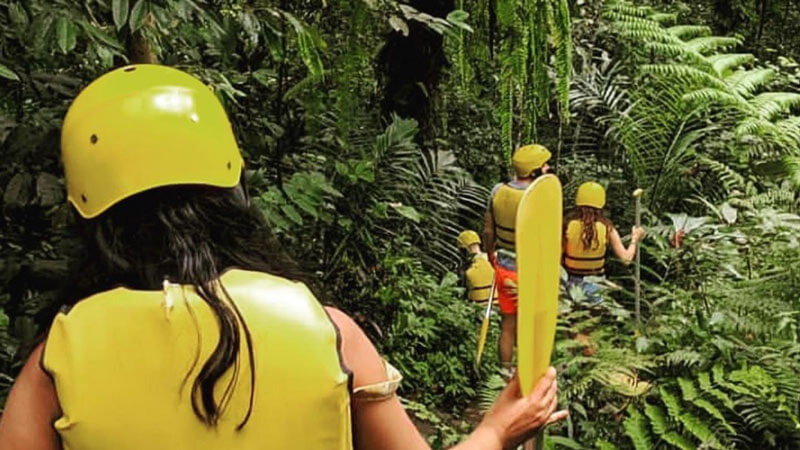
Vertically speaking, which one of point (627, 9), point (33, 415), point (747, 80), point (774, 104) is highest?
point (33, 415)

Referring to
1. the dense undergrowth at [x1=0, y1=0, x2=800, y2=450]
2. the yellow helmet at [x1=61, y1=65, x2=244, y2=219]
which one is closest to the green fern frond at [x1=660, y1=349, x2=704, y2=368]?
the dense undergrowth at [x1=0, y1=0, x2=800, y2=450]

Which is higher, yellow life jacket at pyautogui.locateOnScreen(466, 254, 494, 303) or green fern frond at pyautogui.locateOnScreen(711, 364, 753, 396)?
green fern frond at pyautogui.locateOnScreen(711, 364, 753, 396)

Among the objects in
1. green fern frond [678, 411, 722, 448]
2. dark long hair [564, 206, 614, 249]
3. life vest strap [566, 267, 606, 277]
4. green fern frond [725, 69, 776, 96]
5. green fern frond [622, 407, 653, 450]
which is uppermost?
green fern frond [725, 69, 776, 96]

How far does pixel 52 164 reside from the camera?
2047mm

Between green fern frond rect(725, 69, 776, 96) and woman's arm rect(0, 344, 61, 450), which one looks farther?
green fern frond rect(725, 69, 776, 96)

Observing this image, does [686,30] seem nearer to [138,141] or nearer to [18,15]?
[18,15]

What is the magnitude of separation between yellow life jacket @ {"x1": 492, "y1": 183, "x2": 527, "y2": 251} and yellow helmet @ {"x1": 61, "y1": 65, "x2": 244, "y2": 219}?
3915 mm

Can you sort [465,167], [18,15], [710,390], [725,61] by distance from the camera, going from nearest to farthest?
[18,15], [710,390], [725,61], [465,167]

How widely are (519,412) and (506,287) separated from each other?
3636 millimetres

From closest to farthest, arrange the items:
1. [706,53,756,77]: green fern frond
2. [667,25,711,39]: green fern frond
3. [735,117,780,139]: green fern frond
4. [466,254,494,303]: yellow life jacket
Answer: [466,254,494,303]: yellow life jacket < [735,117,780,139]: green fern frond < [706,53,756,77]: green fern frond < [667,25,711,39]: green fern frond

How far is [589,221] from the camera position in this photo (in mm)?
5184

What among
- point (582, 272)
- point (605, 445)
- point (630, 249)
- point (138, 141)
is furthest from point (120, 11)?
point (630, 249)

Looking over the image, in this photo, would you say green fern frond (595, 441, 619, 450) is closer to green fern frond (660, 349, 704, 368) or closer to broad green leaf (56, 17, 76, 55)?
green fern frond (660, 349, 704, 368)

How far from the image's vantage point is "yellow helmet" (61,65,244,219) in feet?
3.53
